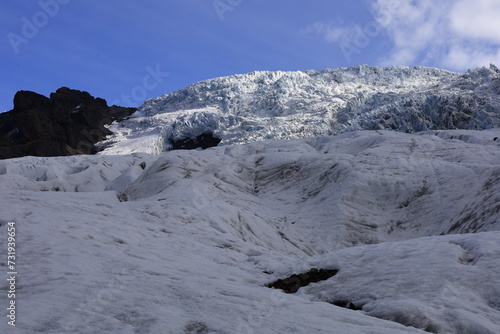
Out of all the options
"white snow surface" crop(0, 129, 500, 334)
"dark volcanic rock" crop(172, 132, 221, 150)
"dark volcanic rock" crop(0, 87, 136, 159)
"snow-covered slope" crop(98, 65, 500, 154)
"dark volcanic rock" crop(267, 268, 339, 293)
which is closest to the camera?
"white snow surface" crop(0, 129, 500, 334)

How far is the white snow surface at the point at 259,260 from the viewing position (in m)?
6.91

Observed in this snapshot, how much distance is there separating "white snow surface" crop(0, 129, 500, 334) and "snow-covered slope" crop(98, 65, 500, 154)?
55.6 meters

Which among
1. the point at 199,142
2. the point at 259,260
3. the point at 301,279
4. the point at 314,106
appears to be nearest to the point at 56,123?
the point at 199,142

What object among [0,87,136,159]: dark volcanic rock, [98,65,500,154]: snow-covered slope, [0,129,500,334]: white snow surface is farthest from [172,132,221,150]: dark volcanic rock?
[0,129,500,334]: white snow surface

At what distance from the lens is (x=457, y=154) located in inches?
1328

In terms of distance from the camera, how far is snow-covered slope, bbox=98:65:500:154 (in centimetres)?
7988

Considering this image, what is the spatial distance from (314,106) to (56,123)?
284 ft

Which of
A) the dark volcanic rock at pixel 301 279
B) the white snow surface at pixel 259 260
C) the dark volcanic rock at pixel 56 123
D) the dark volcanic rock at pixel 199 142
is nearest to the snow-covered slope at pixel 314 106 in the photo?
the dark volcanic rock at pixel 199 142

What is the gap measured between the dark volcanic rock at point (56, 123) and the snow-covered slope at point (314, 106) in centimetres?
887

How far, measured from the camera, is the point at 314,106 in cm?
11269

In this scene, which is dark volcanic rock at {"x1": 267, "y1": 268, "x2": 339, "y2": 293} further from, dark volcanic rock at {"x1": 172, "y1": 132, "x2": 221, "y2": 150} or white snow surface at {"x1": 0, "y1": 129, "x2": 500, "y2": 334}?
dark volcanic rock at {"x1": 172, "y1": 132, "x2": 221, "y2": 150}

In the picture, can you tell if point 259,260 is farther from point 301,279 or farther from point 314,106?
point 314,106

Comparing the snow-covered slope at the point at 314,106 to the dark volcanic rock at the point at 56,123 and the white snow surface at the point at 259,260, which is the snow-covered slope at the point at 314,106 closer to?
the dark volcanic rock at the point at 56,123

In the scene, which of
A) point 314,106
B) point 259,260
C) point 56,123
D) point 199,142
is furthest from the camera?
point 56,123
